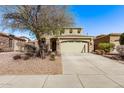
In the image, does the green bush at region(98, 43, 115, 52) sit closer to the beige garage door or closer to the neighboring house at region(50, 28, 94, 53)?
the neighboring house at region(50, 28, 94, 53)

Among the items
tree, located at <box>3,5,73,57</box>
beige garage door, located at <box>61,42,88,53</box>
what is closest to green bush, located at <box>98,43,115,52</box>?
beige garage door, located at <box>61,42,88,53</box>

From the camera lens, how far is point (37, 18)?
1680 centimetres

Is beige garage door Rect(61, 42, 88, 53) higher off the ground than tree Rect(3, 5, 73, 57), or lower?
lower

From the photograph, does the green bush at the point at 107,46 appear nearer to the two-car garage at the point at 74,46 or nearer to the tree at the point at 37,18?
the two-car garage at the point at 74,46

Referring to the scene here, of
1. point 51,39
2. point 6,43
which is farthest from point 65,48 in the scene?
point 6,43

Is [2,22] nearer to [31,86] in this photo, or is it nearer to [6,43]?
[31,86]

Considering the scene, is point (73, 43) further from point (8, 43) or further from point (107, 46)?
point (8, 43)

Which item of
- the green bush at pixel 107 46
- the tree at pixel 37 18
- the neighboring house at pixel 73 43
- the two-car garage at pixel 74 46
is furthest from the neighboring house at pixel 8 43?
the tree at pixel 37 18

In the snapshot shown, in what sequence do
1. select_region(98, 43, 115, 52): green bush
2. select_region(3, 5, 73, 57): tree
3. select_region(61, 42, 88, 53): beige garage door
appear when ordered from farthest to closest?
1. select_region(61, 42, 88, 53): beige garage door
2. select_region(98, 43, 115, 52): green bush
3. select_region(3, 5, 73, 57): tree

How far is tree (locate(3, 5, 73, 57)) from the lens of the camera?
647 inches

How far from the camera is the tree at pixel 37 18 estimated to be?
16.4 metres

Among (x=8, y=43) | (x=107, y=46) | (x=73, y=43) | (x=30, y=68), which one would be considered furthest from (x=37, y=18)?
(x=8, y=43)
